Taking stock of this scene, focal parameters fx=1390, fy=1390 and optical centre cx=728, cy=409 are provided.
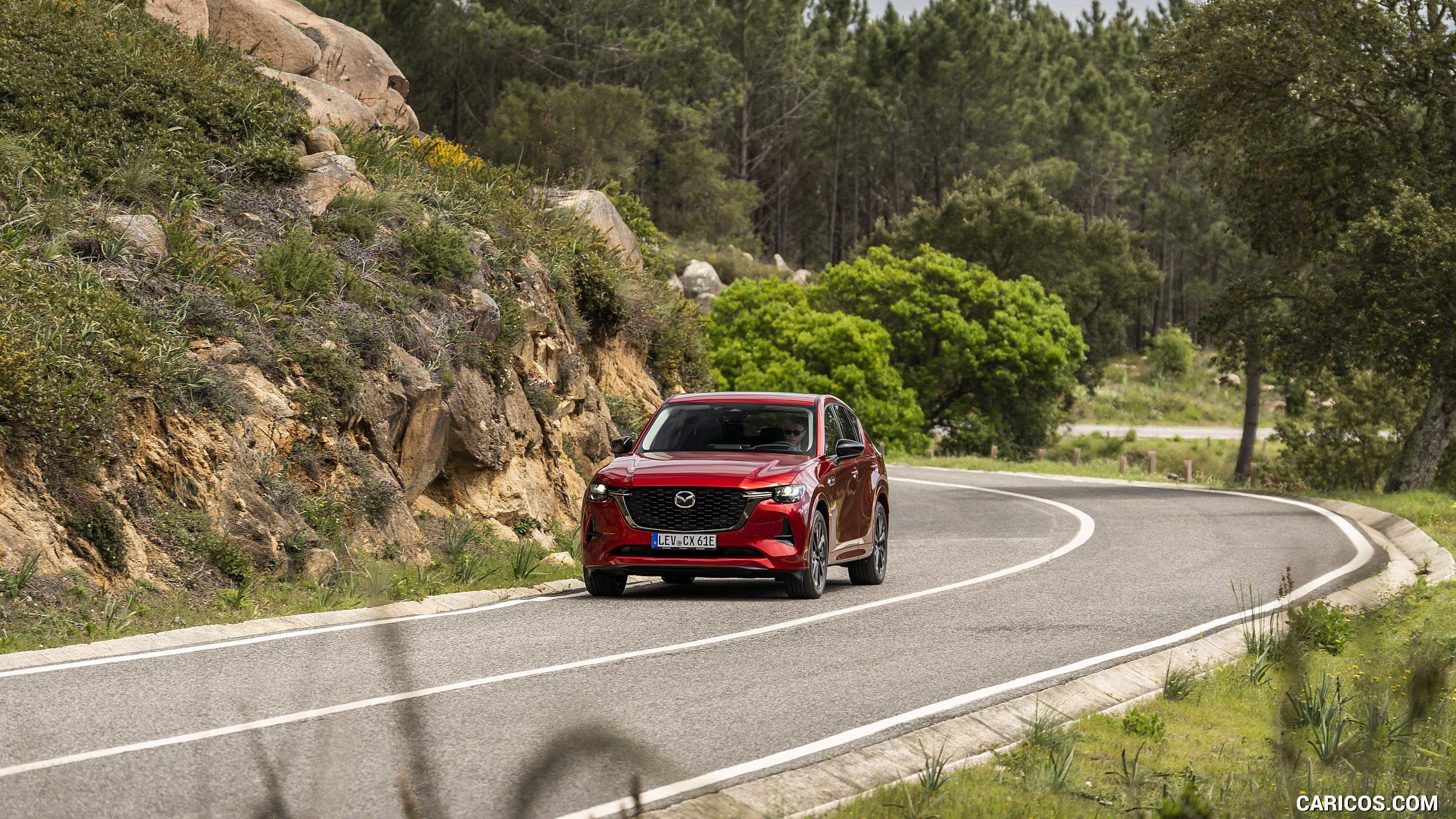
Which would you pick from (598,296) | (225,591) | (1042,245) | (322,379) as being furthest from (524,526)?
(1042,245)

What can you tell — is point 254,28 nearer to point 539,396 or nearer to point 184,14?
point 184,14

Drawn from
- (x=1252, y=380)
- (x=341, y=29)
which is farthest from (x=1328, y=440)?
(x=341, y=29)

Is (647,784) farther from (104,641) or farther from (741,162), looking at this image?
→ (741,162)

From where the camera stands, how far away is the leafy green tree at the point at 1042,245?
7212cm

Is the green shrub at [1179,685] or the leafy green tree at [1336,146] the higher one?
the leafy green tree at [1336,146]

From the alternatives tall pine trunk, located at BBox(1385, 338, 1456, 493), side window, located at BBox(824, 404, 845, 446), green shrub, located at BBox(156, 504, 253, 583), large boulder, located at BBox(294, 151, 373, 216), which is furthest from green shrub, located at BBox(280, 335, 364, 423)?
tall pine trunk, located at BBox(1385, 338, 1456, 493)

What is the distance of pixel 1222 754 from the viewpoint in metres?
7.23

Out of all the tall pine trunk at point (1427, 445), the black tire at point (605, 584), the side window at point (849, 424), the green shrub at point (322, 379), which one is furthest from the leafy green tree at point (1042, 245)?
the black tire at point (605, 584)

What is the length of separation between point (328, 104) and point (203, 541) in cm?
1094

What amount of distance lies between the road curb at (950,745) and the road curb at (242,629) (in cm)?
318

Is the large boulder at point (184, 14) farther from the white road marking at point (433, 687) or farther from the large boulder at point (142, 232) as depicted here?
the white road marking at point (433, 687)

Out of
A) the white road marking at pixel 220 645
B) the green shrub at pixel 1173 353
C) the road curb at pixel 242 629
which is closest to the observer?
the white road marking at pixel 220 645

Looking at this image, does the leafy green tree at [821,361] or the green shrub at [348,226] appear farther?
the leafy green tree at [821,361]

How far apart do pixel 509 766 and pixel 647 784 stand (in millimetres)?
790
